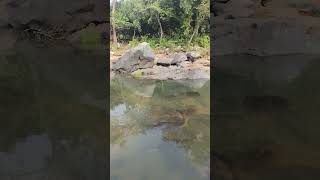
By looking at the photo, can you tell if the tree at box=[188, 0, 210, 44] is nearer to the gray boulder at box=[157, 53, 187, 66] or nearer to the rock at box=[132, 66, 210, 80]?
the gray boulder at box=[157, 53, 187, 66]

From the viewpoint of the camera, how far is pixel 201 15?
382 inches

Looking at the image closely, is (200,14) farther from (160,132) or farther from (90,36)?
(160,132)

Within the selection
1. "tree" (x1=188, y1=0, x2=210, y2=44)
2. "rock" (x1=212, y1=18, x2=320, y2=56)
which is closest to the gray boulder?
"rock" (x1=212, y1=18, x2=320, y2=56)

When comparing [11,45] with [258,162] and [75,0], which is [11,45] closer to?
[75,0]

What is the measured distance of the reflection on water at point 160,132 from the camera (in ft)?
10.7

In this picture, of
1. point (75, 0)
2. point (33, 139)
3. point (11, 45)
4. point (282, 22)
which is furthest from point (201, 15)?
point (33, 139)

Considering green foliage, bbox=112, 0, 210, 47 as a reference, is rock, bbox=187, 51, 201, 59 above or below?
below

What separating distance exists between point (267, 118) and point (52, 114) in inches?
92.1

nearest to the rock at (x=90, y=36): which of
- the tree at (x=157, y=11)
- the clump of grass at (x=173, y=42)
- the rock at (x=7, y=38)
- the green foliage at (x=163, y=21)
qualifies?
the rock at (x=7, y=38)

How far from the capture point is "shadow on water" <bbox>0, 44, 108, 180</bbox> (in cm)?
305

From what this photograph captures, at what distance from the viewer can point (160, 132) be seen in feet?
14.3

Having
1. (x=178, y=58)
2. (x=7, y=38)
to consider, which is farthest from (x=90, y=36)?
(x=178, y=58)

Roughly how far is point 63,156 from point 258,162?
1.60m

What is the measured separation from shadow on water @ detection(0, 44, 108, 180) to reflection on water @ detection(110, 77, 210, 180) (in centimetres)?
A: 26
